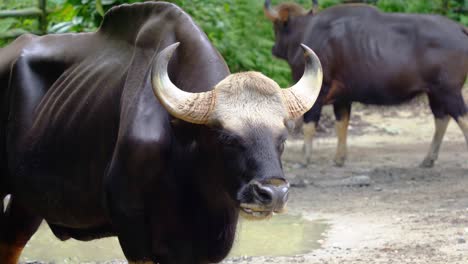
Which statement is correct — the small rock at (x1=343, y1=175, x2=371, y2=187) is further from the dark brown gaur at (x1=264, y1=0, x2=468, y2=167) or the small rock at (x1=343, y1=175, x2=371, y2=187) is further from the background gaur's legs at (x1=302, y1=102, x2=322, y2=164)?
the background gaur's legs at (x1=302, y1=102, x2=322, y2=164)

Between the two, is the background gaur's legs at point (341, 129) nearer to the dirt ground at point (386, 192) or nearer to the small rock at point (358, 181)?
the dirt ground at point (386, 192)

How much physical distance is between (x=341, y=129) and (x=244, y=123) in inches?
346

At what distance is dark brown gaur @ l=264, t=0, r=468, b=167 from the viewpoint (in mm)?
12070

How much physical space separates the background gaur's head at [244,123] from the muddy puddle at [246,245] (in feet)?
10.3


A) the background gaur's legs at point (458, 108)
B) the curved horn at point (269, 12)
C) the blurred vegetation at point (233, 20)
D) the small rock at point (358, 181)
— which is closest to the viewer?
the blurred vegetation at point (233, 20)

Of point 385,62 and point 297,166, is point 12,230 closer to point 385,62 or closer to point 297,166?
point 297,166

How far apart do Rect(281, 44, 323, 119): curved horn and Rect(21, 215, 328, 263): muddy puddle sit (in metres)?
2.90

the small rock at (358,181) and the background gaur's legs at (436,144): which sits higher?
the small rock at (358,181)

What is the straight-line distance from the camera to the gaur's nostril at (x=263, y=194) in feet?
13.9

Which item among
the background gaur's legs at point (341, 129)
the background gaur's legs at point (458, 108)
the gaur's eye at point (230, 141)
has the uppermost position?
the gaur's eye at point (230, 141)

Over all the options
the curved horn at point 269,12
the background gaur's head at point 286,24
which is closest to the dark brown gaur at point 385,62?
the background gaur's head at point 286,24

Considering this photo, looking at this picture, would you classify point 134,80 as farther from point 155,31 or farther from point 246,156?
point 246,156

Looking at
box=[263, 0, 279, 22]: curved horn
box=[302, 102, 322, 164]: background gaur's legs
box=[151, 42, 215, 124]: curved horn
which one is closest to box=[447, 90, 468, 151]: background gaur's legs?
box=[302, 102, 322, 164]: background gaur's legs

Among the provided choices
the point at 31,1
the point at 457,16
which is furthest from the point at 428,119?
the point at 31,1
